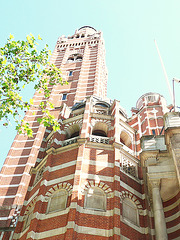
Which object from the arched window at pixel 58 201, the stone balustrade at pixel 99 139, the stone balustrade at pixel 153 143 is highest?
the stone balustrade at pixel 99 139

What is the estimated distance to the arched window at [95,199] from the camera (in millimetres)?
16828

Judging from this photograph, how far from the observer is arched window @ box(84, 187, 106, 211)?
1683 cm

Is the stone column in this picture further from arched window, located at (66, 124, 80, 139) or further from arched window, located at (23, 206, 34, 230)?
arched window, located at (66, 124, 80, 139)

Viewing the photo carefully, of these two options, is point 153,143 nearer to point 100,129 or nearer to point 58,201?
point 100,129

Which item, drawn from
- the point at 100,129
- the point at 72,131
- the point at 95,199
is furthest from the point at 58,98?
the point at 95,199

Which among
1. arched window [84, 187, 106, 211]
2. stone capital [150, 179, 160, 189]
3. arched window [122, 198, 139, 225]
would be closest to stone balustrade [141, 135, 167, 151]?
stone capital [150, 179, 160, 189]

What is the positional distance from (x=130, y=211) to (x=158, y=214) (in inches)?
128

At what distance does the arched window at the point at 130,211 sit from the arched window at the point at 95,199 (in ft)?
4.77

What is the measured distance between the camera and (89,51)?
50.9 metres

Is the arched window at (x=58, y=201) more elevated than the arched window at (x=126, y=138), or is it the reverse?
the arched window at (x=126, y=138)

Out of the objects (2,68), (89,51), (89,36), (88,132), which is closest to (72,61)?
(89,51)

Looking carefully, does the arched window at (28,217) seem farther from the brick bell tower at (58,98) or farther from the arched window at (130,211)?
the arched window at (130,211)

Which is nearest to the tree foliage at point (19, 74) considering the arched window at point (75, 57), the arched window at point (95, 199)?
the arched window at point (95, 199)

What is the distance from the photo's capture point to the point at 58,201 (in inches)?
695
